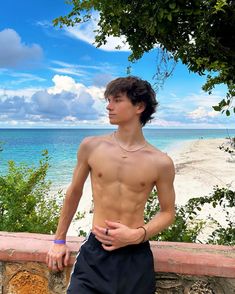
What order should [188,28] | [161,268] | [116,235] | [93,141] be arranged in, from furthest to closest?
1. [188,28]
2. [161,268]
3. [93,141]
4. [116,235]

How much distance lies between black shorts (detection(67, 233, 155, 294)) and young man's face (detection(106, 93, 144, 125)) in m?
0.67

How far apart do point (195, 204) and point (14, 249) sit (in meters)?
2.11

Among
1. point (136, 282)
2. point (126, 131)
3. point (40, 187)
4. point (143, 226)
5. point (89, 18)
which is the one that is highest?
point (89, 18)

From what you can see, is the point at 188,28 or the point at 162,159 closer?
the point at 162,159

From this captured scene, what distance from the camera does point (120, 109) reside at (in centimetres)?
208

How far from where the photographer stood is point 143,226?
2.06 m

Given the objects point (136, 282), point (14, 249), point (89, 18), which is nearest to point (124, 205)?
point (136, 282)

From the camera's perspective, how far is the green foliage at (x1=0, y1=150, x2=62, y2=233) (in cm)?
396

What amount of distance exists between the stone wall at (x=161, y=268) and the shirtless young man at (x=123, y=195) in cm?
29

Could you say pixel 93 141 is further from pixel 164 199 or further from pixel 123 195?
pixel 164 199

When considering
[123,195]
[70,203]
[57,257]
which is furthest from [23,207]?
[123,195]

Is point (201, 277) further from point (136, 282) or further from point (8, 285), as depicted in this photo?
point (8, 285)

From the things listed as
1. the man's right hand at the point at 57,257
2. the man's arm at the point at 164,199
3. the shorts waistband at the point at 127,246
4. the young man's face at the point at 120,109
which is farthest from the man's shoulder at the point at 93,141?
the man's right hand at the point at 57,257

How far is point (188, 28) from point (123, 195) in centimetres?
162
